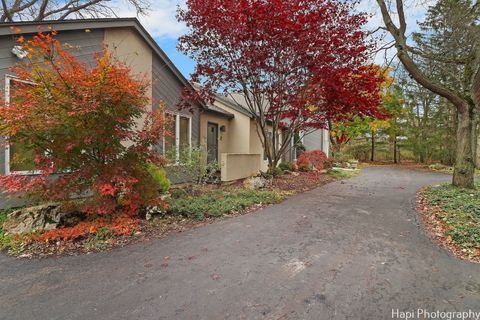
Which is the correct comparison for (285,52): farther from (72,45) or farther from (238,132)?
(72,45)

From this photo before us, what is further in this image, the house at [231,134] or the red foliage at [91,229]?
the house at [231,134]

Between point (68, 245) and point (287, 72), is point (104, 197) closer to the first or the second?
point (68, 245)

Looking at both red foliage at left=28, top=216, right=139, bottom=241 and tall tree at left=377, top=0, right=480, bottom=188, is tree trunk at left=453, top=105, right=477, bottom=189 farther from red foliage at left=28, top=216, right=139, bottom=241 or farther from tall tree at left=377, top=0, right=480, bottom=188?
red foliage at left=28, top=216, right=139, bottom=241

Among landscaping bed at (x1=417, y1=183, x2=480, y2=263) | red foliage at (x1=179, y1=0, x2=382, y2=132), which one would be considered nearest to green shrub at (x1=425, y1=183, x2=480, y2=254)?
landscaping bed at (x1=417, y1=183, x2=480, y2=263)

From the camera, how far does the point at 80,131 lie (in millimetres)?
4793

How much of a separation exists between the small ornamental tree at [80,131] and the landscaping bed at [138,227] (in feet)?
1.38

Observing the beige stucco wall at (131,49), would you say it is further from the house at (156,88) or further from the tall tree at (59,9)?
the tall tree at (59,9)

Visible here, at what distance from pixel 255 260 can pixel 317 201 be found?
14.9 feet

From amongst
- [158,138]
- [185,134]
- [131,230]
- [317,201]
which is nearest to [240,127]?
[185,134]

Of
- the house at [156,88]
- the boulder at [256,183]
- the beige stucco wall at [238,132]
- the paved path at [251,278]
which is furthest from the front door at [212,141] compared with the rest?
the paved path at [251,278]

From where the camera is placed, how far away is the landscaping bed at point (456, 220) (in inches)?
174

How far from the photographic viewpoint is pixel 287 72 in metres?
9.28

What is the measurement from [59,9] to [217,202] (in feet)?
51.8

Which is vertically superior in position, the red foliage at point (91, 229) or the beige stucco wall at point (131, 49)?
the beige stucco wall at point (131, 49)
